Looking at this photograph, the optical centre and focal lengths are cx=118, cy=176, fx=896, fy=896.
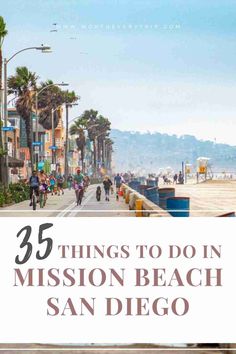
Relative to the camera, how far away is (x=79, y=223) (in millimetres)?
6453

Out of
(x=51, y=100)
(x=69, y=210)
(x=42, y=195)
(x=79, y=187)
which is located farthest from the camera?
(x=51, y=100)

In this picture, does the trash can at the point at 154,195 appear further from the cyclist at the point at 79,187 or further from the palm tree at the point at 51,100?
the palm tree at the point at 51,100

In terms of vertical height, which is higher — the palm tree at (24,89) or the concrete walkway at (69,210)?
the palm tree at (24,89)

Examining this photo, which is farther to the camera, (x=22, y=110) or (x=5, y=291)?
(x=22, y=110)

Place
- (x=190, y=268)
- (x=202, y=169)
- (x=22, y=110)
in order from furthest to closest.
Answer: (x=202, y=169)
(x=22, y=110)
(x=190, y=268)

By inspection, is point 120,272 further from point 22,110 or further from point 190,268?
point 22,110

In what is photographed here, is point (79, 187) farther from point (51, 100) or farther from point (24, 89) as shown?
point (51, 100)

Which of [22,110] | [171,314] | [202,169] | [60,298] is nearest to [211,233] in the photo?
[171,314]

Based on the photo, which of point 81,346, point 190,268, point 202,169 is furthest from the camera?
point 202,169

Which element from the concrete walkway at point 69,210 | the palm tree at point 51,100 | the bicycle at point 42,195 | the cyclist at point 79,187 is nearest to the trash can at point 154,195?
the concrete walkway at point 69,210

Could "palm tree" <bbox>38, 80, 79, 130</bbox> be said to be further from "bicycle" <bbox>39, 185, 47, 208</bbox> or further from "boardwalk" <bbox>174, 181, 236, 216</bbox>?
"bicycle" <bbox>39, 185, 47, 208</bbox>

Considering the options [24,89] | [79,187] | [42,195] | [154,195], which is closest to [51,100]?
[24,89]

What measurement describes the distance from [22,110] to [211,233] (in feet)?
253

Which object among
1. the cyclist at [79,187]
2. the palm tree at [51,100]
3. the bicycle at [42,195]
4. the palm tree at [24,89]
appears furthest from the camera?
the palm tree at [51,100]
